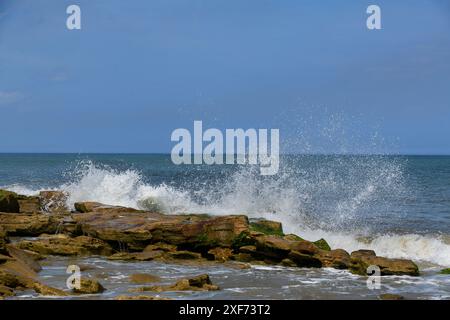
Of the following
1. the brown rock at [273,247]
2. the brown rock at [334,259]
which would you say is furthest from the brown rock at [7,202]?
the brown rock at [334,259]

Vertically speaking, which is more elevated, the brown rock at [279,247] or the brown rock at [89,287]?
the brown rock at [279,247]

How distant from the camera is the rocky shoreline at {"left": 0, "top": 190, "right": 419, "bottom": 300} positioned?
13195 millimetres

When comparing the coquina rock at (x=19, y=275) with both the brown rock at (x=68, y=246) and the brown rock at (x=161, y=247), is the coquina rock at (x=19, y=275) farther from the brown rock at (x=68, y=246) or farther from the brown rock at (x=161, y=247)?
the brown rock at (x=161, y=247)

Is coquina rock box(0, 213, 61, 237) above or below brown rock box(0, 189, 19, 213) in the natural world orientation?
below

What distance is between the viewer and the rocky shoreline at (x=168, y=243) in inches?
520

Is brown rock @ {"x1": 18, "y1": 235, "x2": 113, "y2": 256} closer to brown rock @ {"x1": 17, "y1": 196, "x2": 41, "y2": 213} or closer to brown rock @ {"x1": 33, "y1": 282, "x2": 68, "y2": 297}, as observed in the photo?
brown rock @ {"x1": 33, "y1": 282, "x2": 68, "y2": 297}

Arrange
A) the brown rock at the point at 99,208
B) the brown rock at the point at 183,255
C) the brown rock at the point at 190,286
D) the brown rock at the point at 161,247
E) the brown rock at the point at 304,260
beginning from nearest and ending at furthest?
the brown rock at the point at 190,286, the brown rock at the point at 304,260, the brown rock at the point at 183,255, the brown rock at the point at 161,247, the brown rock at the point at 99,208

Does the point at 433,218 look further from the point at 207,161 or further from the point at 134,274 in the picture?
the point at 207,161

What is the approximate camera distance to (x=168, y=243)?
49.9 ft

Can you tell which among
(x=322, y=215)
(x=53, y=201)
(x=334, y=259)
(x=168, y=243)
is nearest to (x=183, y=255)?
(x=168, y=243)

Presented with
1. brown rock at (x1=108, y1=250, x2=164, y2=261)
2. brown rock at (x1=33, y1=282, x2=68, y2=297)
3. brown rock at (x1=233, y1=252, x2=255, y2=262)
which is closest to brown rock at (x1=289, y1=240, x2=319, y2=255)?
brown rock at (x1=233, y1=252, x2=255, y2=262)

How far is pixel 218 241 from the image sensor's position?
14844 millimetres

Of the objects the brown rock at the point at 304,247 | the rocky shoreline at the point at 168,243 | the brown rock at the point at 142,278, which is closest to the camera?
the brown rock at the point at 142,278

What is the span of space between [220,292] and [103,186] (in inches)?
679
